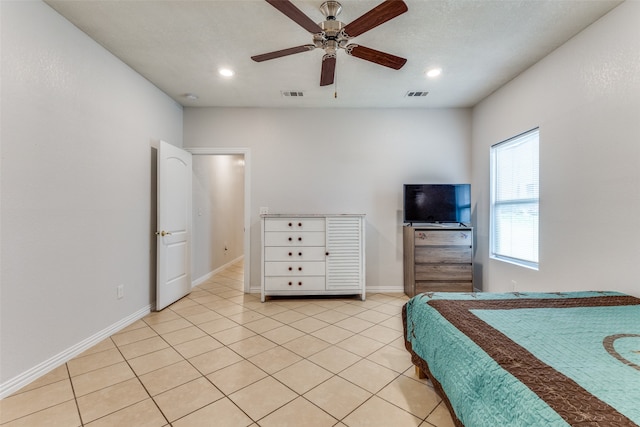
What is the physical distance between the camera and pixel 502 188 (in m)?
3.42

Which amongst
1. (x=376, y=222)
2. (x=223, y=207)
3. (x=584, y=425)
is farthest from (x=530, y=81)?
(x=223, y=207)

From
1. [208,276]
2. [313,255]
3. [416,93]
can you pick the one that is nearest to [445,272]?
[313,255]

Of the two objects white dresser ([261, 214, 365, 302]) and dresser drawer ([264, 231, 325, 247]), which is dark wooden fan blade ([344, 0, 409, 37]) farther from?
dresser drawer ([264, 231, 325, 247])

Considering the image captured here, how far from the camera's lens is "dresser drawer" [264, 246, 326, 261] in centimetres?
359

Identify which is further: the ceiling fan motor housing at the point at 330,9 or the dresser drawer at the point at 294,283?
the dresser drawer at the point at 294,283

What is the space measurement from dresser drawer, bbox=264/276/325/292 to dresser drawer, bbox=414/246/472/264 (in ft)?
4.29

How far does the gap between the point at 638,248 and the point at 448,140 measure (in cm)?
252

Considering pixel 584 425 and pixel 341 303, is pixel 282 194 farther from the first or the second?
pixel 584 425

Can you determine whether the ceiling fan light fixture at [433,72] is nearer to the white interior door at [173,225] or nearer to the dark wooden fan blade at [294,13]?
the dark wooden fan blade at [294,13]

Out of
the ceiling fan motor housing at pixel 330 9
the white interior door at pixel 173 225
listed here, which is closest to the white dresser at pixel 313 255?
the white interior door at pixel 173 225

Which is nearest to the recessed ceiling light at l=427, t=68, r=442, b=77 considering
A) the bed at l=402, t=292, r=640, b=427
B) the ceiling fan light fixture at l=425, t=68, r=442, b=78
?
the ceiling fan light fixture at l=425, t=68, r=442, b=78

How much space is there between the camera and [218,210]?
5246 millimetres

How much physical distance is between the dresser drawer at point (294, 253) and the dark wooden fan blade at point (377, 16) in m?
2.42

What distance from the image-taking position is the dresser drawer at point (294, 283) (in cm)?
360
